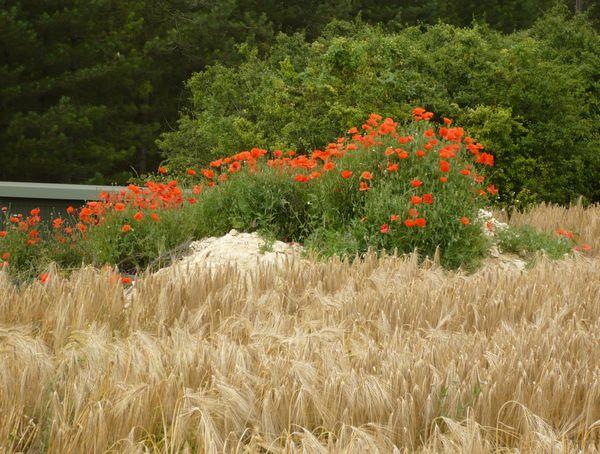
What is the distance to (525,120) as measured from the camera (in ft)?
45.1

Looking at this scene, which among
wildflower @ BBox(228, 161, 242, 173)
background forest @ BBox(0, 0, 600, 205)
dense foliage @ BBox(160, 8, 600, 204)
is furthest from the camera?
background forest @ BBox(0, 0, 600, 205)

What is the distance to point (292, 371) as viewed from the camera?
10.4 ft

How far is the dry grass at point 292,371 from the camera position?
9.23 feet

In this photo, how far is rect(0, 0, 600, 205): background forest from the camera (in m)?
13.0

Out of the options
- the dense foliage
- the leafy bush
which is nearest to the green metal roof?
the leafy bush

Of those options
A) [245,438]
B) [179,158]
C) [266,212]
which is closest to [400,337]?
[245,438]

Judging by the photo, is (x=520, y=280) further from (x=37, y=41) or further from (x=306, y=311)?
(x=37, y=41)

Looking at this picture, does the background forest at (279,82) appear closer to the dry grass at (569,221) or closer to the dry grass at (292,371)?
the dry grass at (569,221)

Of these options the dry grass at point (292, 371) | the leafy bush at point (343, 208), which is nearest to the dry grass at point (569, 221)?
the leafy bush at point (343, 208)

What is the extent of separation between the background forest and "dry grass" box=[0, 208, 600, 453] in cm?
778

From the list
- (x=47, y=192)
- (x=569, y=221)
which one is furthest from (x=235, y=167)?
(x=47, y=192)

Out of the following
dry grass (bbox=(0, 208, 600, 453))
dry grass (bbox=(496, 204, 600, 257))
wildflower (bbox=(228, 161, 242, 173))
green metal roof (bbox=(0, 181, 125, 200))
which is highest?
dry grass (bbox=(0, 208, 600, 453))

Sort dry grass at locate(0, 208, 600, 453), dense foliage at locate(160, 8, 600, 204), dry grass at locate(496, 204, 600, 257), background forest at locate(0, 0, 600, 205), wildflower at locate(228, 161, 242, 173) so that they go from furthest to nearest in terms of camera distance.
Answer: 1. background forest at locate(0, 0, 600, 205)
2. dense foliage at locate(160, 8, 600, 204)
3. dry grass at locate(496, 204, 600, 257)
4. wildflower at locate(228, 161, 242, 173)
5. dry grass at locate(0, 208, 600, 453)

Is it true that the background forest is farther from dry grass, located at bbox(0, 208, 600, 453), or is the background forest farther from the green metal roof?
dry grass, located at bbox(0, 208, 600, 453)
